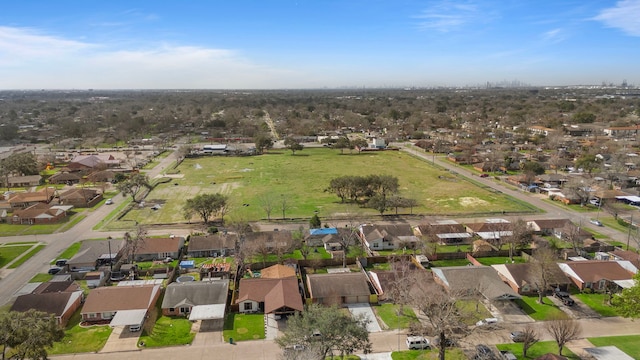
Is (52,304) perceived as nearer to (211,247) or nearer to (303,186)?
(211,247)

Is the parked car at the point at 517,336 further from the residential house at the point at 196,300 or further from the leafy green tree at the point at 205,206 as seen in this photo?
the leafy green tree at the point at 205,206

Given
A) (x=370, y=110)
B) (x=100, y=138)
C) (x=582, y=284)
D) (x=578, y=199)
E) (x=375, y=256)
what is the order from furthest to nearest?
1. (x=370, y=110)
2. (x=100, y=138)
3. (x=578, y=199)
4. (x=375, y=256)
5. (x=582, y=284)

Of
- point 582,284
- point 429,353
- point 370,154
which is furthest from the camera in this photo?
point 370,154

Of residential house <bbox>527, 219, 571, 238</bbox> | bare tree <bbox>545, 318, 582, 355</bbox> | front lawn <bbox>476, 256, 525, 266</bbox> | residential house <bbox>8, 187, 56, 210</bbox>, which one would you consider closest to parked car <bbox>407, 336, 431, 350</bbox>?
bare tree <bbox>545, 318, 582, 355</bbox>

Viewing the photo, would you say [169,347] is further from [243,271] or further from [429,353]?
[429,353]

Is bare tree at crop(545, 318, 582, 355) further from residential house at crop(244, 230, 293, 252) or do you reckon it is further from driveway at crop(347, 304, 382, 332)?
residential house at crop(244, 230, 293, 252)

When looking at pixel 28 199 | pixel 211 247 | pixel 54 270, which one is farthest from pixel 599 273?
pixel 28 199

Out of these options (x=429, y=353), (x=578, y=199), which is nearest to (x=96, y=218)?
(x=429, y=353)
